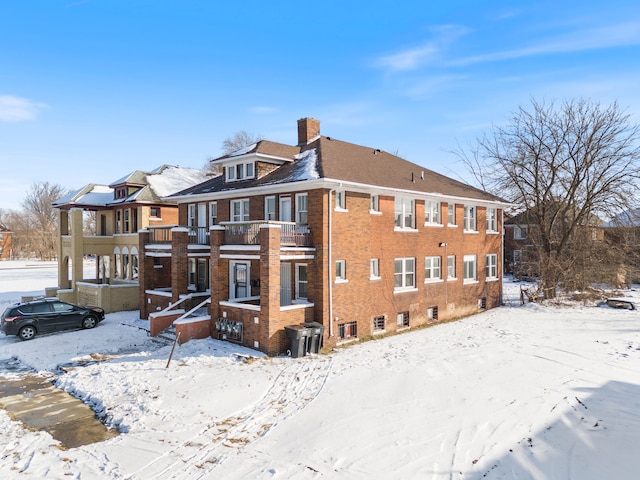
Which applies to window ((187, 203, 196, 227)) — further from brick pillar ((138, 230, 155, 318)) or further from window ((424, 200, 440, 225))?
window ((424, 200, 440, 225))

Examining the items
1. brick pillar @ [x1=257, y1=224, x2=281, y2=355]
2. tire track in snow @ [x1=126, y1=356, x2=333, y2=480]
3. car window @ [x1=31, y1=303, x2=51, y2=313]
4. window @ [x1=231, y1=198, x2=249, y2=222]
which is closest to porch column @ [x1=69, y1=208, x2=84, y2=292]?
car window @ [x1=31, y1=303, x2=51, y2=313]

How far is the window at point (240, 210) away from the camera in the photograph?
2222cm

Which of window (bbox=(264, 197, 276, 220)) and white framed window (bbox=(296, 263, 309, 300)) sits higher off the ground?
window (bbox=(264, 197, 276, 220))

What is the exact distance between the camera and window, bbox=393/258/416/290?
2194 cm

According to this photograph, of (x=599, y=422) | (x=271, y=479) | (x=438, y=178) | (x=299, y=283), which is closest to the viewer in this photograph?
(x=271, y=479)

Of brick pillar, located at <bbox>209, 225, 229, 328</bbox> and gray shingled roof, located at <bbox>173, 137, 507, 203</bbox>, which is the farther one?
gray shingled roof, located at <bbox>173, 137, 507, 203</bbox>

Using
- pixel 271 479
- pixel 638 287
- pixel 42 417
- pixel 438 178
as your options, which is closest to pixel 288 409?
pixel 271 479

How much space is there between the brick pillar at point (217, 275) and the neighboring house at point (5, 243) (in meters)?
77.4

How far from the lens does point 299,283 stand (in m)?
19.6

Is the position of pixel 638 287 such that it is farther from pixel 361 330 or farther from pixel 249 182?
pixel 249 182

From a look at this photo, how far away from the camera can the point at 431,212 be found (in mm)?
24078

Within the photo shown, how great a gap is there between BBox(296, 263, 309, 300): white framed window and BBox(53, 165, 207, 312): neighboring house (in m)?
11.7

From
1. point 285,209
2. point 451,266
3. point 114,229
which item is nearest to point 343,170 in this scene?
point 285,209

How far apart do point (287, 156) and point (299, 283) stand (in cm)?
674
